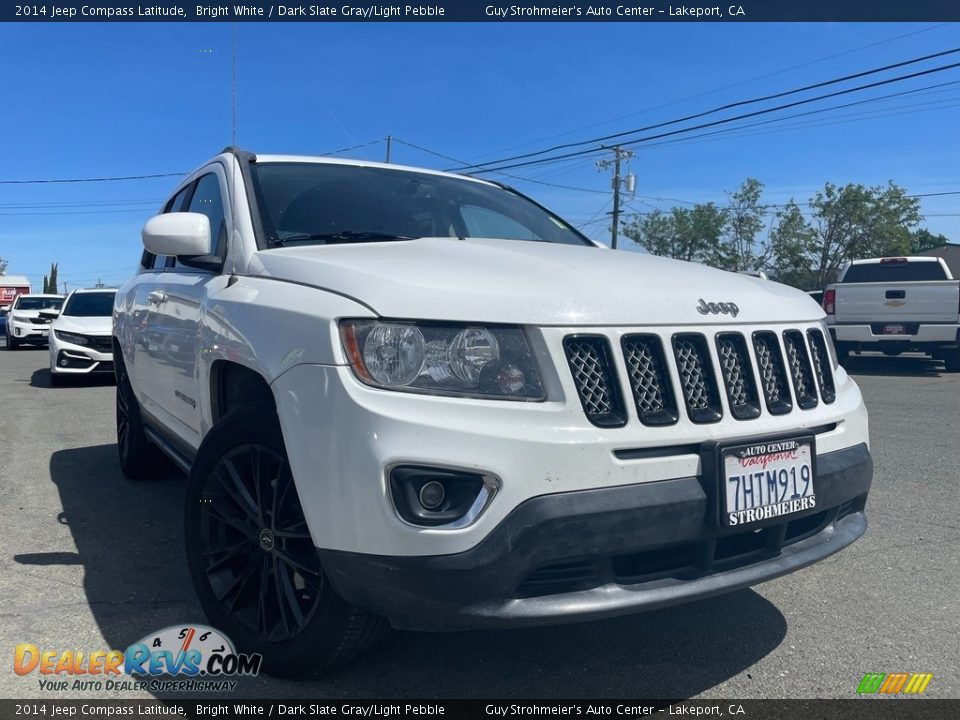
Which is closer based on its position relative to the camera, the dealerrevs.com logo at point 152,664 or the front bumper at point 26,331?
the dealerrevs.com logo at point 152,664

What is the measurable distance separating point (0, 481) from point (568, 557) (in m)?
4.75

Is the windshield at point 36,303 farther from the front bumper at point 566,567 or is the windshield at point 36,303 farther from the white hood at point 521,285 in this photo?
the front bumper at point 566,567

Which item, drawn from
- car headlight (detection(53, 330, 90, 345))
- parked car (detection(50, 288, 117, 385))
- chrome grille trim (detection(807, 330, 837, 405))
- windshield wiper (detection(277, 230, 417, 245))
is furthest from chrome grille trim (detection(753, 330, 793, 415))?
car headlight (detection(53, 330, 90, 345))

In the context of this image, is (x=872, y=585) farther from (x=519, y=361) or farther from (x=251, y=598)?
(x=251, y=598)

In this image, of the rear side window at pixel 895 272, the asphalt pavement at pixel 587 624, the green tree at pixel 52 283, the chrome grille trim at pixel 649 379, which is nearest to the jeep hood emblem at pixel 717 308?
the chrome grille trim at pixel 649 379

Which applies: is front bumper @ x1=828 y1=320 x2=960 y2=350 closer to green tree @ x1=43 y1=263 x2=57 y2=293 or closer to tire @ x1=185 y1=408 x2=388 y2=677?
tire @ x1=185 y1=408 x2=388 y2=677

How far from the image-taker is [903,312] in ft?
44.1

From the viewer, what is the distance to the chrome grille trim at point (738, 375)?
2484 millimetres

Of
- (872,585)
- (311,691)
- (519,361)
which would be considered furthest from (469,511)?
(872,585)

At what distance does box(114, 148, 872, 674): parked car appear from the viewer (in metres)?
2.10

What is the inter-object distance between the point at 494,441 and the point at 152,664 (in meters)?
1.54

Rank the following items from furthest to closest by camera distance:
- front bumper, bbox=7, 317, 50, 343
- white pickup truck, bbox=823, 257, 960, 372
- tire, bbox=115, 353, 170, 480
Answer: front bumper, bbox=7, 317, 50, 343, white pickup truck, bbox=823, 257, 960, 372, tire, bbox=115, 353, 170, 480

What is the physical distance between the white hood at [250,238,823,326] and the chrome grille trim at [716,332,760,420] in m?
0.08

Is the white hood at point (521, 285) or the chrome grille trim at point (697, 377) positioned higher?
the white hood at point (521, 285)
